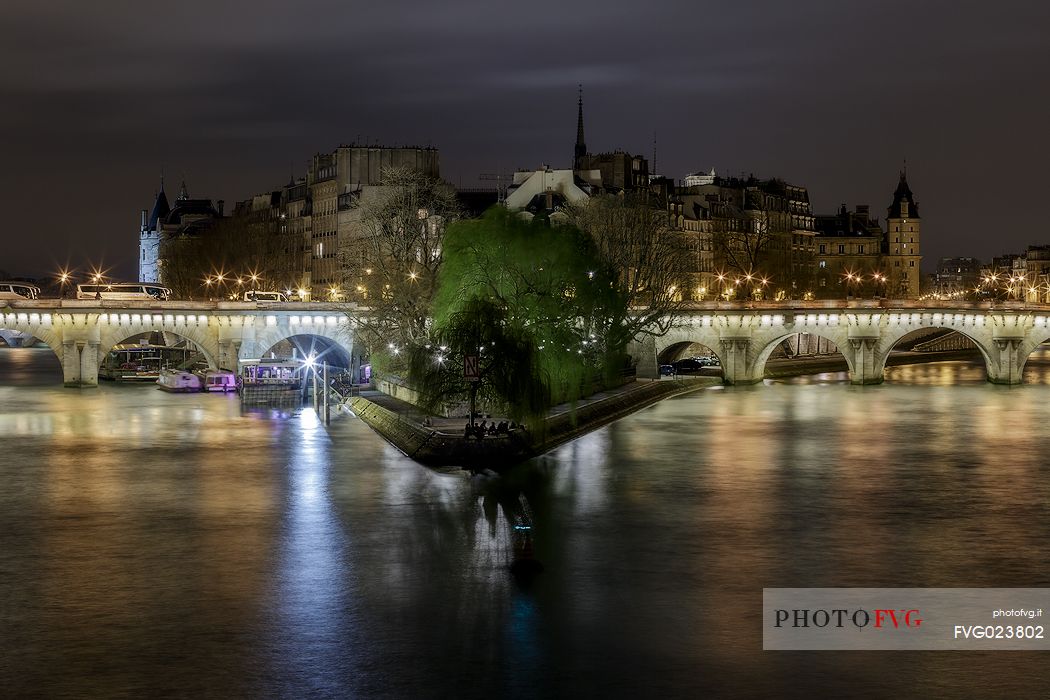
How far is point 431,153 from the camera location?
108 m

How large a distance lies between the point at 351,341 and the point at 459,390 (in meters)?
29.1

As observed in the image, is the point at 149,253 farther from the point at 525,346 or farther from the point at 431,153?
the point at 525,346

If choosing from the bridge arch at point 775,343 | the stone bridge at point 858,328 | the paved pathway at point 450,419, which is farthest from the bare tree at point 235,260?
the paved pathway at point 450,419

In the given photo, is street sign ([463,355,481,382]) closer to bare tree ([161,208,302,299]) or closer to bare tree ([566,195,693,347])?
bare tree ([566,195,693,347])

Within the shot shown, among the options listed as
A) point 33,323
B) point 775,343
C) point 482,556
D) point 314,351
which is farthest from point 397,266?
point 482,556

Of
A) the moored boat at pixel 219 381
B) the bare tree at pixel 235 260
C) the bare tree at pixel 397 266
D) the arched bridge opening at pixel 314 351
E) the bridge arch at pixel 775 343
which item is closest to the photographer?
the bare tree at pixel 397 266

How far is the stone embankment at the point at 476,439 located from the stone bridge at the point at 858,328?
51.3 ft

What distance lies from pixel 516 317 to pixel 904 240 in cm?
10860

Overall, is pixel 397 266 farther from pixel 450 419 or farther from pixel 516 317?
pixel 450 419

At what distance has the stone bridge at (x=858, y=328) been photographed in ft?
272

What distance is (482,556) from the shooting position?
103 ft

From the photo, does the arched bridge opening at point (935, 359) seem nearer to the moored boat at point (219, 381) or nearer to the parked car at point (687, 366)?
the parked car at point (687, 366)

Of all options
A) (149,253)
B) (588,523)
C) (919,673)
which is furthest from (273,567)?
(149,253)

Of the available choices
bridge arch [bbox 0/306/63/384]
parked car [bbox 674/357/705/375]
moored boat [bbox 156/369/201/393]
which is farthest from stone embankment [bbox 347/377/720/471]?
parked car [bbox 674/357/705/375]
